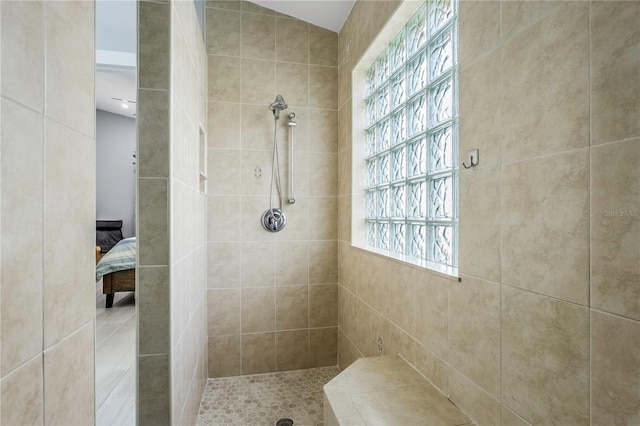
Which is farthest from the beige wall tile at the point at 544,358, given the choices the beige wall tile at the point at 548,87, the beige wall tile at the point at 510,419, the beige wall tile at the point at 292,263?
the beige wall tile at the point at 292,263

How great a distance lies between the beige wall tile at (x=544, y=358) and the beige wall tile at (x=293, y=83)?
7.01ft

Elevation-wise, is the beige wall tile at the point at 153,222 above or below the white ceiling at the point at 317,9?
below

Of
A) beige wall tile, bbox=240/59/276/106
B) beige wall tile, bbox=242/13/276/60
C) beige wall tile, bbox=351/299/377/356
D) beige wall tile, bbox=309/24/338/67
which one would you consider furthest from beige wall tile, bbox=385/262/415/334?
beige wall tile, bbox=242/13/276/60

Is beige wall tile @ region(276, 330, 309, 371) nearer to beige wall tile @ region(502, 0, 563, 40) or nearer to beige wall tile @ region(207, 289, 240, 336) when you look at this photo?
beige wall tile @ region(207, 289, 240, 336)

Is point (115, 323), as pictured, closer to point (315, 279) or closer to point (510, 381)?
point (315, 279)

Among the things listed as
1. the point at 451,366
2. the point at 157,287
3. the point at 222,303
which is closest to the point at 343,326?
the point at 222,303

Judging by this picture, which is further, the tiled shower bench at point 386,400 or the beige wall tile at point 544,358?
the tiled shower bench at point 386,400

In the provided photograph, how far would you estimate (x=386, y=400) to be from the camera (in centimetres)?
121

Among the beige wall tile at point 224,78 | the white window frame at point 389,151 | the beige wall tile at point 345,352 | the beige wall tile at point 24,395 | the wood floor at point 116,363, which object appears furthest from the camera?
the beige wall tile at point 224,78

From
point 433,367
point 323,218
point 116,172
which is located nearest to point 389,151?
point 323,218

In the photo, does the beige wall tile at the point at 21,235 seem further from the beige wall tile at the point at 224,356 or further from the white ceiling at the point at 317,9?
→ the white ceiling at the point at 317,9

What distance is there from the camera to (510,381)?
0.92m

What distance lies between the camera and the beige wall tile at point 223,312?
8.08 feet

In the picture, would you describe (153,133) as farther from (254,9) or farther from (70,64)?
(254,9)
